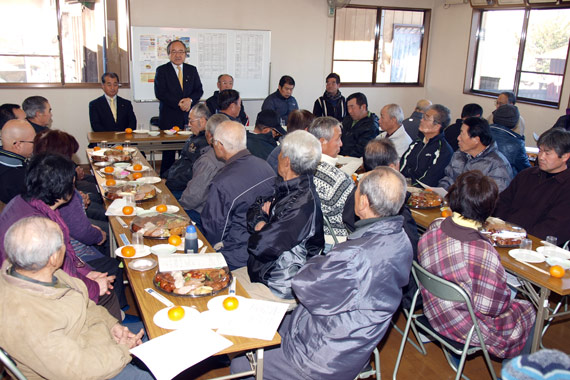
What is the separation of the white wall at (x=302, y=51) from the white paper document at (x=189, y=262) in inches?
225

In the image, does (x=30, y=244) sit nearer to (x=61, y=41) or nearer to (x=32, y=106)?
(x=32, y=106)

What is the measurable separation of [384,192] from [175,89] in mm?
5197

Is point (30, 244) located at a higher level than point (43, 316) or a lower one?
higher

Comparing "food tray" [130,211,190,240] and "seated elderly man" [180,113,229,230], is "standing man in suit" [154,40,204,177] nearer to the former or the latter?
"seated elderly man" [180,113,229,230]

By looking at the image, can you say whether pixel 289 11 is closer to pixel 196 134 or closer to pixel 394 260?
pixel 196 134

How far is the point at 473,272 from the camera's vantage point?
2.41 m

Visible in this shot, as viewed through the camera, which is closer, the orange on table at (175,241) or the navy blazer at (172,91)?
the orange on table at (175,241)

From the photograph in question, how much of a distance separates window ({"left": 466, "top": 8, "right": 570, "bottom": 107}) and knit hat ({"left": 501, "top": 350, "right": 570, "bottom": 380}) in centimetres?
Result: 750

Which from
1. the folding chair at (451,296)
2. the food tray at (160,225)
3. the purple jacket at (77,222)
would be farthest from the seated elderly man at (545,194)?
the purple jacket at (77,222)

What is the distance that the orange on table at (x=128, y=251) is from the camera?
259 centimetres

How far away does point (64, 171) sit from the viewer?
262cm

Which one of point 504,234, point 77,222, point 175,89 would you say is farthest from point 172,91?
point 504,234

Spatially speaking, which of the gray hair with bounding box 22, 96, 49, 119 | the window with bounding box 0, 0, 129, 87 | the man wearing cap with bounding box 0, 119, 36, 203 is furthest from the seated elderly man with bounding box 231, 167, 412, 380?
the window with bounding box 0, 0, 129, 87

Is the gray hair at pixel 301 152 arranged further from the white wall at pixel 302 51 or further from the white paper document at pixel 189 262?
the white wall at pixel 302 51
